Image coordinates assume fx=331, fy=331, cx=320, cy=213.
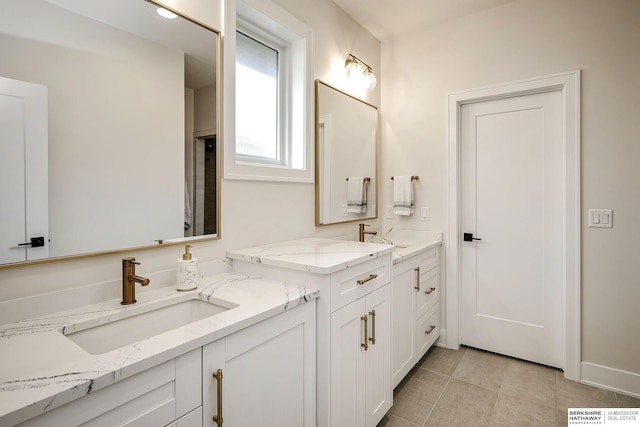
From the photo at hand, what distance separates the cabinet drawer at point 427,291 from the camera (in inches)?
91.5

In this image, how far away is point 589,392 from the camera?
2086 mm

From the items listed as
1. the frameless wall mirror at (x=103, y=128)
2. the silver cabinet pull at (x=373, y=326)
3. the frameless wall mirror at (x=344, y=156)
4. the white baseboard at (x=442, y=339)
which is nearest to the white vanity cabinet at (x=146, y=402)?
the frameless wall mirror at (x=103, y=128)

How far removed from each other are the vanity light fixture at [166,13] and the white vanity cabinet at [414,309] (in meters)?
1.65

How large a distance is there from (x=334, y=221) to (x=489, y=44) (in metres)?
1.79

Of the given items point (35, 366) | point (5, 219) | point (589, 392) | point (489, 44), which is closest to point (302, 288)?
point (35, 366)

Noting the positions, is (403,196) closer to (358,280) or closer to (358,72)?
(358,72)

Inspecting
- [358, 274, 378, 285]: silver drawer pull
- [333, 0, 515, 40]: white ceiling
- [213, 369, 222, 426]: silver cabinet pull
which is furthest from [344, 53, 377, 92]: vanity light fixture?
[213, 369, 222, 426]: silver cabinet pull

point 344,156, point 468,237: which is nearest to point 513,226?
point 468,237

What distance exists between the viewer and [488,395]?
205 cm

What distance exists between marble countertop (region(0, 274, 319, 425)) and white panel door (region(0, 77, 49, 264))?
10.1 inches

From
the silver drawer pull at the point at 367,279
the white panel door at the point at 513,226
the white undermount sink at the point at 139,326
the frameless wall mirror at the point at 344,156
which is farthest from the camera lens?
the white panel door at the point at 513,226

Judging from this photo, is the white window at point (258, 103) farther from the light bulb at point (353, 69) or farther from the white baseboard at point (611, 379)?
the white baseboard at point (611, 379)

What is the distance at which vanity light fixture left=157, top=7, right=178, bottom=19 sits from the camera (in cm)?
136

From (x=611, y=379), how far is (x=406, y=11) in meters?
2.89
